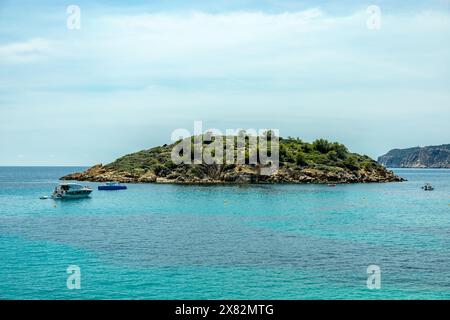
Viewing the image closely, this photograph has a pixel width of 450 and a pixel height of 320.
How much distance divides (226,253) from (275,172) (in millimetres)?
122873

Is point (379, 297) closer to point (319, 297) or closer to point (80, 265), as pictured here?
point (319, 297)

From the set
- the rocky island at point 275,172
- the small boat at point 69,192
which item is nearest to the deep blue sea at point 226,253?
the small boat at point 69,192

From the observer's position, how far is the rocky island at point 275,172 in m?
163

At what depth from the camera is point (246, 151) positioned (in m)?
170

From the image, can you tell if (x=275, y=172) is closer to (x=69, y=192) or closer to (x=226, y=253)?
(x=69, y=192)

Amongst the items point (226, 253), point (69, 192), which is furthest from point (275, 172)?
point (226, 253)

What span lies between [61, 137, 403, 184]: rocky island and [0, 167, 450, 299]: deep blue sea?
81.5 m

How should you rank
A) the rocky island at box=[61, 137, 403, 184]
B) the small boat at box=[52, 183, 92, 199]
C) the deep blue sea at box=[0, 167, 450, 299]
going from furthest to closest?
the rocky island at box=[61, 137, 403, 184]
the small boat at box=[52, 183, 92, 199]
the deep blue sea at box=[0, 167, 450, 299]

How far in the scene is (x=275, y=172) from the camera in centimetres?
16438

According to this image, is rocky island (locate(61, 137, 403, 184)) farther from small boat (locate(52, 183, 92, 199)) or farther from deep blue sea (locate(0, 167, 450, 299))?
deep blue sea (locate(0, 167, 450, 299))

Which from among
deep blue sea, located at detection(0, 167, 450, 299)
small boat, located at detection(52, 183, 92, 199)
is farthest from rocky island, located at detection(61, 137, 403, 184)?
deep blue sea, located at detection(0, 167, 450, 299)

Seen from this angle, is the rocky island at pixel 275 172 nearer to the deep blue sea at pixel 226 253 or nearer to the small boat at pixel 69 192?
Answer: the small boat at pixel 69 192

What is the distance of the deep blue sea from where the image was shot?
31.8m
